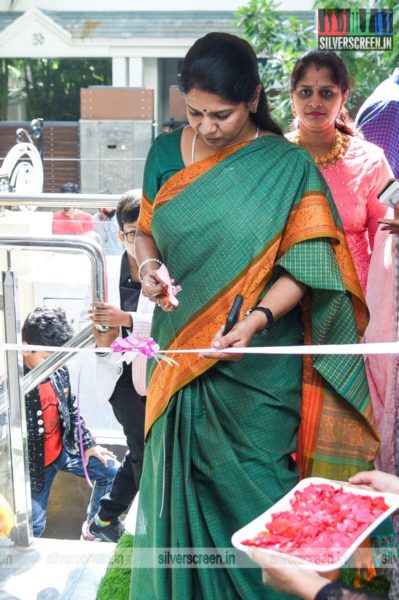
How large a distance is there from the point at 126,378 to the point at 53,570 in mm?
715

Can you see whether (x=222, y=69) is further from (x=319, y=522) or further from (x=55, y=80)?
(x=55, y=80)

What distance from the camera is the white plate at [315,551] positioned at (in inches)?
65.1

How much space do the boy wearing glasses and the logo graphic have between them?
1.17 metres

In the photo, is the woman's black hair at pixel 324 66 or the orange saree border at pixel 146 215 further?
the woman's black hair at pixel 324 66

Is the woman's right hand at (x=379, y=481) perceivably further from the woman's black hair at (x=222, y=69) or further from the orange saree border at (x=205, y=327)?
the woman's black hair at (x=222, y=69)

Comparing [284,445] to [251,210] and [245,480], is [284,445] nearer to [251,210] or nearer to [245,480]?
Result: [245,480]

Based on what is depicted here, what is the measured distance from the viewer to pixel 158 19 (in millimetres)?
7352

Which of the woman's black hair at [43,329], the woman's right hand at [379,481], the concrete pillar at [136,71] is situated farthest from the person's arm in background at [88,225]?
the concrete pillar at [136,71]

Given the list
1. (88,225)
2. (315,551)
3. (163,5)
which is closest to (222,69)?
(315,551)

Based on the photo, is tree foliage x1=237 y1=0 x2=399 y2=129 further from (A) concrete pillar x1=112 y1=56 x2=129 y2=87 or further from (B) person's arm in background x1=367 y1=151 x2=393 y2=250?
(A) concrete pillar x1=112 y1=56 x2=129 y2=87

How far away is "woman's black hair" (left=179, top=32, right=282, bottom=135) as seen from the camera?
88.6 inches

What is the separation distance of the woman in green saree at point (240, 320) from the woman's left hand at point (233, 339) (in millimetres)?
39

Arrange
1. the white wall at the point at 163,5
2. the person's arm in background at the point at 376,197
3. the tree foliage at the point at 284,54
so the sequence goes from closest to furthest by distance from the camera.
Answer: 1. the person's arm in background at the point at 376,197
2. the tree foliage at the point at 284,54
3. the white wall at the point at 163,5

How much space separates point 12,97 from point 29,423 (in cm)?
889
